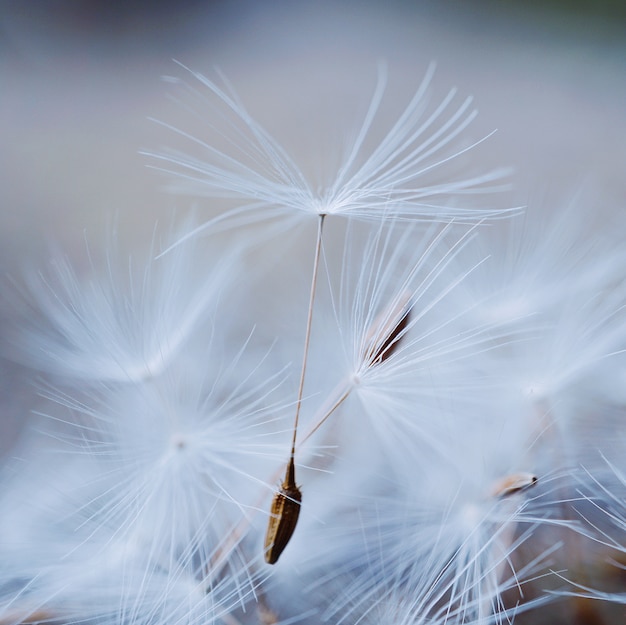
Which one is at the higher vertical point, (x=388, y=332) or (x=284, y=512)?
(x=388, y=332)

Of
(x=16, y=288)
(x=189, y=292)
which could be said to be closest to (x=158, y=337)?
(x=189, y=292)

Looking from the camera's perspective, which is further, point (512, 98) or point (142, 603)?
point (512, 98)

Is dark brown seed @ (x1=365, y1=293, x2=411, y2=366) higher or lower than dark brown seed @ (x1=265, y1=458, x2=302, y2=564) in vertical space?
higher

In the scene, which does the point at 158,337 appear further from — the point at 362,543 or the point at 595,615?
the point at 595,615

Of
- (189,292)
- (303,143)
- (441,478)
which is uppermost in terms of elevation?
(303,143)

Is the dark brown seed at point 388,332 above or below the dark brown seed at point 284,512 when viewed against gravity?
above

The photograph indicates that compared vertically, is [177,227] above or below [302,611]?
above

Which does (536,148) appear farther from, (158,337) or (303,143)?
(158,337)
